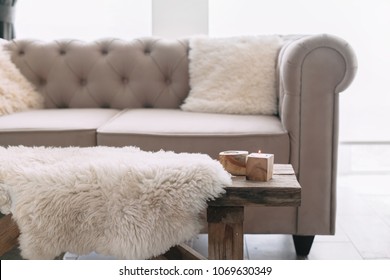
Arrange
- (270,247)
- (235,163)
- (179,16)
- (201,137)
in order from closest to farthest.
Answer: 1. (235,163)
2. (201,137)
3. (270,247)
4. (179,16)

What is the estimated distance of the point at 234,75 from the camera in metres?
2.19

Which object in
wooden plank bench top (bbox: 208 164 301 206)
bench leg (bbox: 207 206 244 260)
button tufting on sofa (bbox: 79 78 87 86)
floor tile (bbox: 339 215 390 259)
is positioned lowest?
floor tile (bbox: 339 215 390 259)

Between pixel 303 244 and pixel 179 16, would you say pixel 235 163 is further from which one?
pixel 179 16

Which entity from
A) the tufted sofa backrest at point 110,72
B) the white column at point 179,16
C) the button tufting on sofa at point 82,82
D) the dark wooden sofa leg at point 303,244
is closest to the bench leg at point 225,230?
the dark wooden sofa leg at point 303,244

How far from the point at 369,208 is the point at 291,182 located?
137 cm

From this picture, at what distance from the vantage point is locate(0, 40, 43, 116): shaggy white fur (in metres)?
2.16

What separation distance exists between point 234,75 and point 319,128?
60 centimetres

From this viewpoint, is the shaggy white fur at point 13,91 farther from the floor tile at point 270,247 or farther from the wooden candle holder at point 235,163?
the wooden candle holder at point 235,163

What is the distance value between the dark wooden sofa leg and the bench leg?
2.44 ft

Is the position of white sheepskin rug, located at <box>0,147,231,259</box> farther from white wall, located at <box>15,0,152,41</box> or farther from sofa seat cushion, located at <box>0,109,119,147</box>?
white wall, located at <box>15,0,152,41</box>

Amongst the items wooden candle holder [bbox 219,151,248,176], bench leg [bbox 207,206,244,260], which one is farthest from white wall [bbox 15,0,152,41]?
bench leg [bbox 207,206,244,260]

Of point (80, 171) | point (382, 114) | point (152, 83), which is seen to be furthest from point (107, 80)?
point (382, 114)

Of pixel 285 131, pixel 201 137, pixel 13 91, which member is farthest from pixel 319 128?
pixel 13 91

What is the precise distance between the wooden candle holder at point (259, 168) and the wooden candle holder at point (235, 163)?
0.04m
